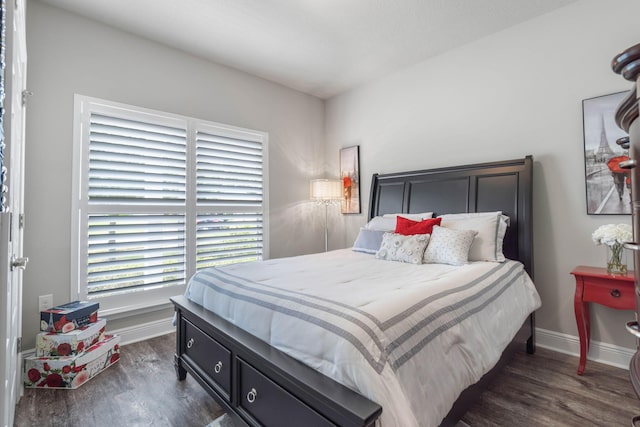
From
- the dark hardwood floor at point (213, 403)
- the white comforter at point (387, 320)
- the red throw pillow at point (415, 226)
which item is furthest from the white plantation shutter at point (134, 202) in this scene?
the red throw pillow at point (415, 226)

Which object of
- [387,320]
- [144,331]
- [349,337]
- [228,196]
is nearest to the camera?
[349,337]

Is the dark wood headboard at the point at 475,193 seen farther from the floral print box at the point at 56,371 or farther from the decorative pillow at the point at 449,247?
the floral print box at the point at 56,371

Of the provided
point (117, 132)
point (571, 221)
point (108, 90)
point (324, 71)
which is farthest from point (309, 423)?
point (324, 71)

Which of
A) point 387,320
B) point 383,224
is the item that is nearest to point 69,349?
point 387,320

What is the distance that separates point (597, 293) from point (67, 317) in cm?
372


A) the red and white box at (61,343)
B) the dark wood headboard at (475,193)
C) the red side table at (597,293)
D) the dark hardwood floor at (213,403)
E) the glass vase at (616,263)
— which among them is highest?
the dark wood headboard at (475,193)

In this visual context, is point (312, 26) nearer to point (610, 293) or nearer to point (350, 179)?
point (350, 179)

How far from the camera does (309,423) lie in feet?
3.79

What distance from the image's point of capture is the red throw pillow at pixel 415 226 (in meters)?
2.72

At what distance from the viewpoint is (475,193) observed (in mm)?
2924

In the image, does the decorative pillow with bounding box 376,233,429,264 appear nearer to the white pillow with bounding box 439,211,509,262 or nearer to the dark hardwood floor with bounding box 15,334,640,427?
the white pillow with bounding box 439,211,509,262

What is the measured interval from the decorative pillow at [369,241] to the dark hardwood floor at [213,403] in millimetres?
1362

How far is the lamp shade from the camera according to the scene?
4.06m

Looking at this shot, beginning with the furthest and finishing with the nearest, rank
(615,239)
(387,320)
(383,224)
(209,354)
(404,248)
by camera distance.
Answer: (383,224)
(404,248)
(615,239)
(209,354)
(387,320)
